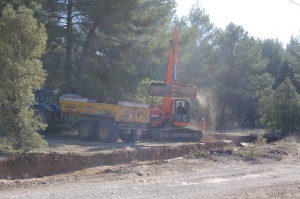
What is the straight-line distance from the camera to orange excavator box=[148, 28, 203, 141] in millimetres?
24656

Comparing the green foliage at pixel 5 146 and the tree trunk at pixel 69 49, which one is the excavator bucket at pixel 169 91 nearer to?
the tree trunk at pixel 69 49

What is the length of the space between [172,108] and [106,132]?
486 centimetres

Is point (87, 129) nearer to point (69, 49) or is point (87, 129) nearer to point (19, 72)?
point (69, 49)

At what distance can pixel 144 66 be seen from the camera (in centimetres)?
2756

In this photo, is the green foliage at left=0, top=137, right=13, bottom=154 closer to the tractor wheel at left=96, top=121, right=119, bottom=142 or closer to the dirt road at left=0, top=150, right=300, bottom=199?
the dirt road at left=0, top=150, right=300, bottom=199

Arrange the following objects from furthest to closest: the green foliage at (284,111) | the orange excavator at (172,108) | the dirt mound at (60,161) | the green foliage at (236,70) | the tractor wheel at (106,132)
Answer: the green foliage at (236,70), the green foliage at (284,111), the orange excavator at (172,108), the tractor wheel at (106,132), the dirt mound at (60,161)

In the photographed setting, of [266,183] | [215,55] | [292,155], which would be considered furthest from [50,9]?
[215,55]

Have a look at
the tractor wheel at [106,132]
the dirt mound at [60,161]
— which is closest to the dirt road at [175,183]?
the dirt mound at [60,161]

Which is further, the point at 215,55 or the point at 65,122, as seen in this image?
the point at 215,55

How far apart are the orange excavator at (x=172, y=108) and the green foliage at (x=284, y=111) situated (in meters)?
7.52

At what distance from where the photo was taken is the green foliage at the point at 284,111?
100ft

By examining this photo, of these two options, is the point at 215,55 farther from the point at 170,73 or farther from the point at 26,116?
the point at 26,116

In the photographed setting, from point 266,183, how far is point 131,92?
1578 cm

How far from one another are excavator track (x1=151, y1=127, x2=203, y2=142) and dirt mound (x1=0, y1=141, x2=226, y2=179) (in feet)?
16.6
